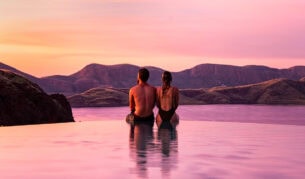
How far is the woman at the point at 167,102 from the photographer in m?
14.9

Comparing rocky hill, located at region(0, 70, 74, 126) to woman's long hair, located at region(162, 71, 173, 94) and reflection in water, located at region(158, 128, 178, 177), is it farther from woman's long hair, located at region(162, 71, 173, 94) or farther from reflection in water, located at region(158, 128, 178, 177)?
reflection in water, located at region(158, 128, 178, 177)

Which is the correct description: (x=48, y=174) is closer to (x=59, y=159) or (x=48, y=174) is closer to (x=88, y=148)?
(x=59, y=159)

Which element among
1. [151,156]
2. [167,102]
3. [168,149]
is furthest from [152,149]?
[167,102]

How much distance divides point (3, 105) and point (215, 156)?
2031 inches

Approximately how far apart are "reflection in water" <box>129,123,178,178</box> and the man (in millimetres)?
291

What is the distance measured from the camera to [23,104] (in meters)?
58.9

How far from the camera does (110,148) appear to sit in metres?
10.9

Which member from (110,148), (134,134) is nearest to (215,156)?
(110,148)

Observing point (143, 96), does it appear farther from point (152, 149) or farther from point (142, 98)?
point (152, 149)

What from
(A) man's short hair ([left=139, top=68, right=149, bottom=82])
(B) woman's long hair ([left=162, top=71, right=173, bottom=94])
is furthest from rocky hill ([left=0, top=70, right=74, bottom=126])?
(B) woman's long hair ([left=162, top=71, right=173, bottom=94])

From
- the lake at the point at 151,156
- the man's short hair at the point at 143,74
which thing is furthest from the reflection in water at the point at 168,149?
the man's short hair at the point at 143,74

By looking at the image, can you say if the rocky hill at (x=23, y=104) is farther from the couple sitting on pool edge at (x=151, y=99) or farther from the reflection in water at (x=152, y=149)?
the reflection in water at (x=152, y=149)

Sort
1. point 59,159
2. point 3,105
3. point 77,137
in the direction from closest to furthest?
point 59,159 → point 77,137 → point 3,105

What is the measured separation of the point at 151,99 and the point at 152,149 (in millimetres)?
4743
